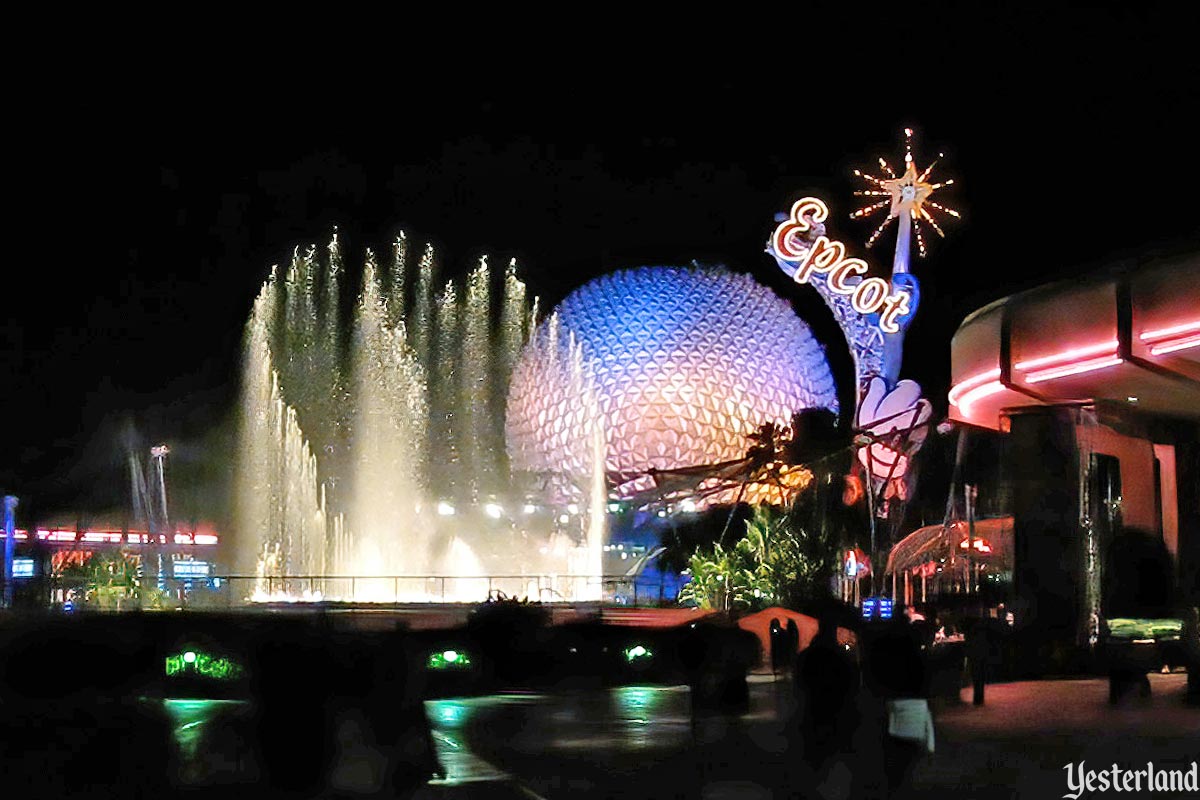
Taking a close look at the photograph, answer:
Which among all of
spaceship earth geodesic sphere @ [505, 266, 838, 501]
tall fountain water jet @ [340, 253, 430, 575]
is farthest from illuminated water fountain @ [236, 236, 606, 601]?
spaceship earth geodesic sphere @ [505, 266, 838, 501]

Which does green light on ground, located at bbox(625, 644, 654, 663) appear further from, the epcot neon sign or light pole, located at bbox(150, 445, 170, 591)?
light pole, located at bbox(150, 445, 170, 591)

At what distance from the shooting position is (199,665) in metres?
18.4

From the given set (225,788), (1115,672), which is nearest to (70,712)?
(225,788)

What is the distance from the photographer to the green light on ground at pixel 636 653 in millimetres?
23000

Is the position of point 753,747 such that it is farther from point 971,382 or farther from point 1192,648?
point 971,382

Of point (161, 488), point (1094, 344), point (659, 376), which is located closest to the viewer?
point (1094, 344)

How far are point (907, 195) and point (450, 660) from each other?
120ft

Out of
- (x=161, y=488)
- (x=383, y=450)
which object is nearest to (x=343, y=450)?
(x=383, y=450)

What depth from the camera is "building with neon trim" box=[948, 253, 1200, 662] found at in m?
23.9

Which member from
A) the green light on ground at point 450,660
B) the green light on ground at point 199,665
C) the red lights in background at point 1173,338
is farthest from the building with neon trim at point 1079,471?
the green light on ground at point 199,665

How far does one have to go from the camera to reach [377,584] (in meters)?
37.3

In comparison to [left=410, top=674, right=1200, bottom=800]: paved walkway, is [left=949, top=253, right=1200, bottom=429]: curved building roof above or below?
above

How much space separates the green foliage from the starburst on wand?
1593 cm

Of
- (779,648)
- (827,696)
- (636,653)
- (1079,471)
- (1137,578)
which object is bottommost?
(636,653)
